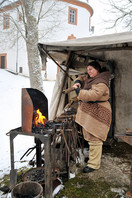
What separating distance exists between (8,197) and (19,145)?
2.12m

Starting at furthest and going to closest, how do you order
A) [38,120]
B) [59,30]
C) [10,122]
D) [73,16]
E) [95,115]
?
1. [73,16]
2. [59,30]
3. [10,122]
4. [95,115]
5. [38,120]

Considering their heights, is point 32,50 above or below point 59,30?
below

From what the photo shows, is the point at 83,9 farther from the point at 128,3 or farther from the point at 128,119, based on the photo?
the point at 128,119

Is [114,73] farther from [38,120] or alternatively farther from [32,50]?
[32,50]

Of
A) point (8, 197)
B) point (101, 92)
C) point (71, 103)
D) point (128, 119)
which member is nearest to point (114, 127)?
point (128, 119)

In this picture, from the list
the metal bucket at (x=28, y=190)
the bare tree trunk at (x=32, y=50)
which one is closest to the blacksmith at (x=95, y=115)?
the metal bucket at (x=28, y=190)

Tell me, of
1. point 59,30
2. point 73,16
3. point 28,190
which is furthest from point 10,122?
point 73,16

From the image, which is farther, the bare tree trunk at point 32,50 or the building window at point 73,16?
the building window at point 73,16

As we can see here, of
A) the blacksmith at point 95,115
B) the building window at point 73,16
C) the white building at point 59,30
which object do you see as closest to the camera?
the blacksmith at point 95,115

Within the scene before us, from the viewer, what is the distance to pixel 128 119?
4164mm

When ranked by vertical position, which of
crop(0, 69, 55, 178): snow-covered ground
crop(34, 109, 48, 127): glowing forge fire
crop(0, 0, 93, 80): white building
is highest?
crop(0, 0, 93, 80): white building

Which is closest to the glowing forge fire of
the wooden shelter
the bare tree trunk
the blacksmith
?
the blacksmith

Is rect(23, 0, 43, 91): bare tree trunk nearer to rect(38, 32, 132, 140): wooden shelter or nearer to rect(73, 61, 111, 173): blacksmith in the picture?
rect(38, 32, 132, 140): wooden shelter

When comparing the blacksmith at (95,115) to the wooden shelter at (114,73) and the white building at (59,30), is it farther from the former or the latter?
the white building at (59,30)
